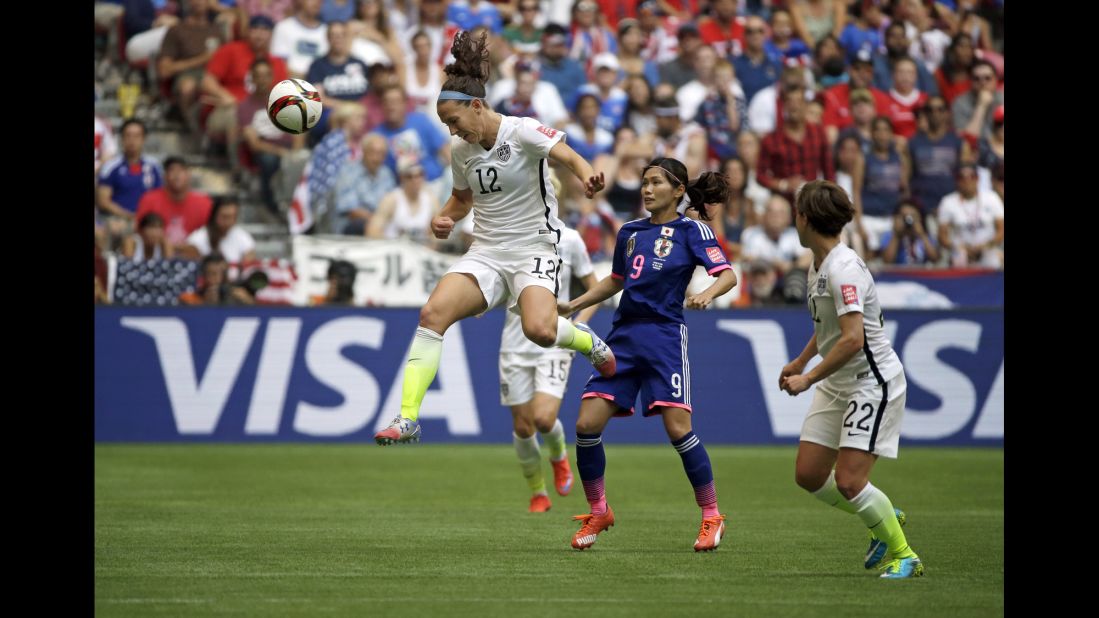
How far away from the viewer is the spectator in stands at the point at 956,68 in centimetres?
2073

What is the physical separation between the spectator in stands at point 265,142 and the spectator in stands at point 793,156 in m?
6.08

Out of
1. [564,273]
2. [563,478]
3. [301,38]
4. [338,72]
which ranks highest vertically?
[301,38]

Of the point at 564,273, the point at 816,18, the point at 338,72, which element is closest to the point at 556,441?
the point at 564,273

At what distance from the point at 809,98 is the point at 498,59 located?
4.31 m

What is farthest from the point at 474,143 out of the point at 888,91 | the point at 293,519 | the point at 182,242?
the point at 888,91

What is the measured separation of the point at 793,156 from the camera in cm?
1941

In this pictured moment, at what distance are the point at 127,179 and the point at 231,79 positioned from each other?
6.84ft

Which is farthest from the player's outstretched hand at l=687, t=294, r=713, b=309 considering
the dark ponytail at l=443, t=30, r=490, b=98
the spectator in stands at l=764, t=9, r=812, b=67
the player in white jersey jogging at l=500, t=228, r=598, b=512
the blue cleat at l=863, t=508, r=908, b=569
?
the spectator in stands at l=764, t=9, r=812, b=67

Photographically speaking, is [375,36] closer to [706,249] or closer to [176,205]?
[176,205]

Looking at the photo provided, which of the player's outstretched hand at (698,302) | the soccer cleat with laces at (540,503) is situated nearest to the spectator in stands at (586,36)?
the soccer cleat with laces at (540,503)

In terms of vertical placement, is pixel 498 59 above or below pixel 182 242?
above
